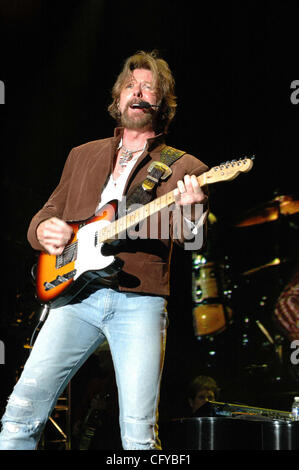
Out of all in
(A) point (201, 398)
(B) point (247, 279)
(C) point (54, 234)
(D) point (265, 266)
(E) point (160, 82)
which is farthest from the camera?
(B) point (247, 279)

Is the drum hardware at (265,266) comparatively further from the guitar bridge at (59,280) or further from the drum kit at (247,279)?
the guitar bridge at (59,280)

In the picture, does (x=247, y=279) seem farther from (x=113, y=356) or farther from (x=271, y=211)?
(x=113, y=356)

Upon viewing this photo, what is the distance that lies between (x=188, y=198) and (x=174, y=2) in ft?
13.3

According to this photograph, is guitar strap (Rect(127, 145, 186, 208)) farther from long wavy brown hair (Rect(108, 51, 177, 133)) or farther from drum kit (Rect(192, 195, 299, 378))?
drum kit (Rect(192, 195, 299, 378))

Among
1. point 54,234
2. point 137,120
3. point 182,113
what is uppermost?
point 182,113

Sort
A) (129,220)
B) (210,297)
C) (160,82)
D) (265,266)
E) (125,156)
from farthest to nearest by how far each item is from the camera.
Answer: (210,297) < (265,266) < (160,82) < (125,156) < (129,220)

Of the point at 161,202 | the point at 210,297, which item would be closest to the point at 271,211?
the point at 210,297

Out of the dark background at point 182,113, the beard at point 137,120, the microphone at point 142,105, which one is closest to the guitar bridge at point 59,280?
the beard at point 137,120

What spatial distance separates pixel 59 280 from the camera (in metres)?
2.43

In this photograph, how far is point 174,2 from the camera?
213 inches

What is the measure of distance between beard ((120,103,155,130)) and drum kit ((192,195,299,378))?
3.20m

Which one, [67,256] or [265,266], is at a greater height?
[265,266]

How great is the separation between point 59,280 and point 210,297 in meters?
4.22

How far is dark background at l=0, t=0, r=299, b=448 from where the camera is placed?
5.29 m
